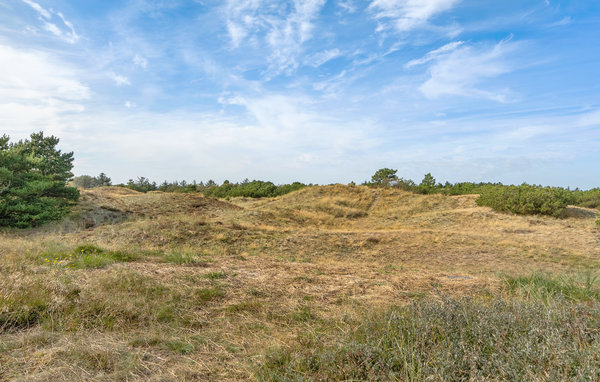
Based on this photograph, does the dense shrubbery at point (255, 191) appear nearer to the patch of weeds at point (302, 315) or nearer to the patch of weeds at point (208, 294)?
the patch of weeds at point (208, 294)

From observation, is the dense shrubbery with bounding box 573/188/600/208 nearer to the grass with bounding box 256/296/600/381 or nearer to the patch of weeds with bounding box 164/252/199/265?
the grass with bounding box 256/296/600/381

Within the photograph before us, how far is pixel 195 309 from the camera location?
14.5 ft

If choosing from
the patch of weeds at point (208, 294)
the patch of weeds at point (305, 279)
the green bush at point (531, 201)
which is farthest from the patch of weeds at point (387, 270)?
the green bush at point (531, 201)

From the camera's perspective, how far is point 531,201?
18.5m

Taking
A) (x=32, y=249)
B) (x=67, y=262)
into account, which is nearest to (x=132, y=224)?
(x=32, y=249)

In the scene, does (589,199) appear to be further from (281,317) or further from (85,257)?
(85,257)

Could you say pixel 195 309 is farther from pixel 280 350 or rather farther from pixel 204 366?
pixel 280 350

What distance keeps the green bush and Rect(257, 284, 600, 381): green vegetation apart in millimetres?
18321

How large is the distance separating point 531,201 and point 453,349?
20.1 meters

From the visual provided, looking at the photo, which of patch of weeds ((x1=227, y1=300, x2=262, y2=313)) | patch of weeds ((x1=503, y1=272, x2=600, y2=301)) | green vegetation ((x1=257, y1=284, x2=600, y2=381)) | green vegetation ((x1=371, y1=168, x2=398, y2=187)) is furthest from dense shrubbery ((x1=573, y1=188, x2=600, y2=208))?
patch of weeds ((x1=227, y1=300, x2=262, y2=313))

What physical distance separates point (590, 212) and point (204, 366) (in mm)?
24842

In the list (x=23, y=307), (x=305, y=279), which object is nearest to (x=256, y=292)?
(x=305, y=279)

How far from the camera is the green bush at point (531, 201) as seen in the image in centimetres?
1798

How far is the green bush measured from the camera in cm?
1798
